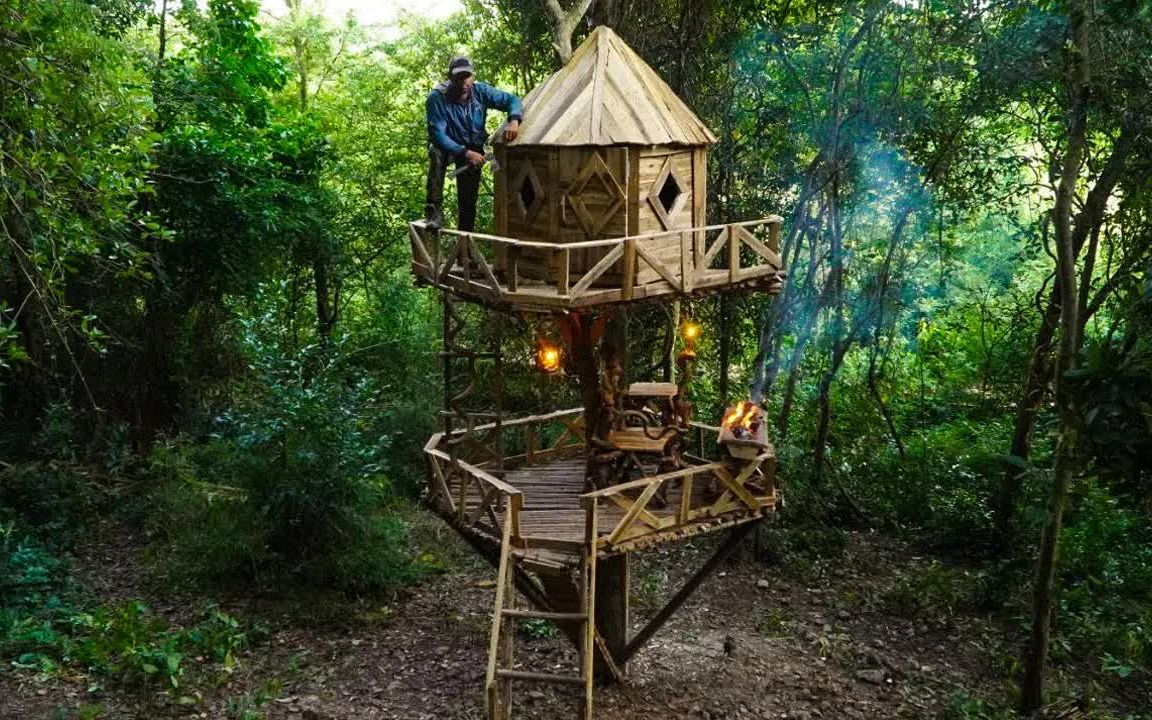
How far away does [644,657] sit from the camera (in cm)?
1323

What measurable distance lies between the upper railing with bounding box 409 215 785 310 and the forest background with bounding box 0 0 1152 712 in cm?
318

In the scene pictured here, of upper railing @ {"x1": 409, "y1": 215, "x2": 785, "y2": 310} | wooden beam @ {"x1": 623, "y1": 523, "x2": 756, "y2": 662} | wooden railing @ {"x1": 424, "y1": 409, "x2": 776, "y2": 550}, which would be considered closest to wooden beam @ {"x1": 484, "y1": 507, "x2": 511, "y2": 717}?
wooden railing @ {"x1": 424, "y1": 409, "x2": 776, "y2": 550}

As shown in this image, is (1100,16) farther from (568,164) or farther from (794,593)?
(794,593)

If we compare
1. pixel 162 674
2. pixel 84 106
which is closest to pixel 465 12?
pixel 84 106

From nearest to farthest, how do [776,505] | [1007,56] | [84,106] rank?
[84,106] < [776,505] < [1007,56]

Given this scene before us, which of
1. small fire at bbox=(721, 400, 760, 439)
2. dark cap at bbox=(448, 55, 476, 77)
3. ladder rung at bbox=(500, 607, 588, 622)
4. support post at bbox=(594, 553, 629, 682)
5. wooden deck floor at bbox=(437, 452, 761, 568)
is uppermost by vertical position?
dark cap at bbox=(448, 55, 476, 77)

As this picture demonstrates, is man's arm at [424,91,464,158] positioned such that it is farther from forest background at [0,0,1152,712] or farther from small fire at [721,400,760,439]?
small fire at [721,400,760,439]

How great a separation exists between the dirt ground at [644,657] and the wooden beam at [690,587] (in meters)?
0.70

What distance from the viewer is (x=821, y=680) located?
501 inches

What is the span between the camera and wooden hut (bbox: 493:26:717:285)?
9555 millimetres

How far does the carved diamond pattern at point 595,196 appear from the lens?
31.3 feet

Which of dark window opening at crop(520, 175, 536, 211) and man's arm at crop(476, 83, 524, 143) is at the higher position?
man's arm at crop(476, 83, 524, 143)

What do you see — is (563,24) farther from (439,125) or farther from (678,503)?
(678,503)

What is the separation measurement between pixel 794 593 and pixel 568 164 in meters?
9.14
